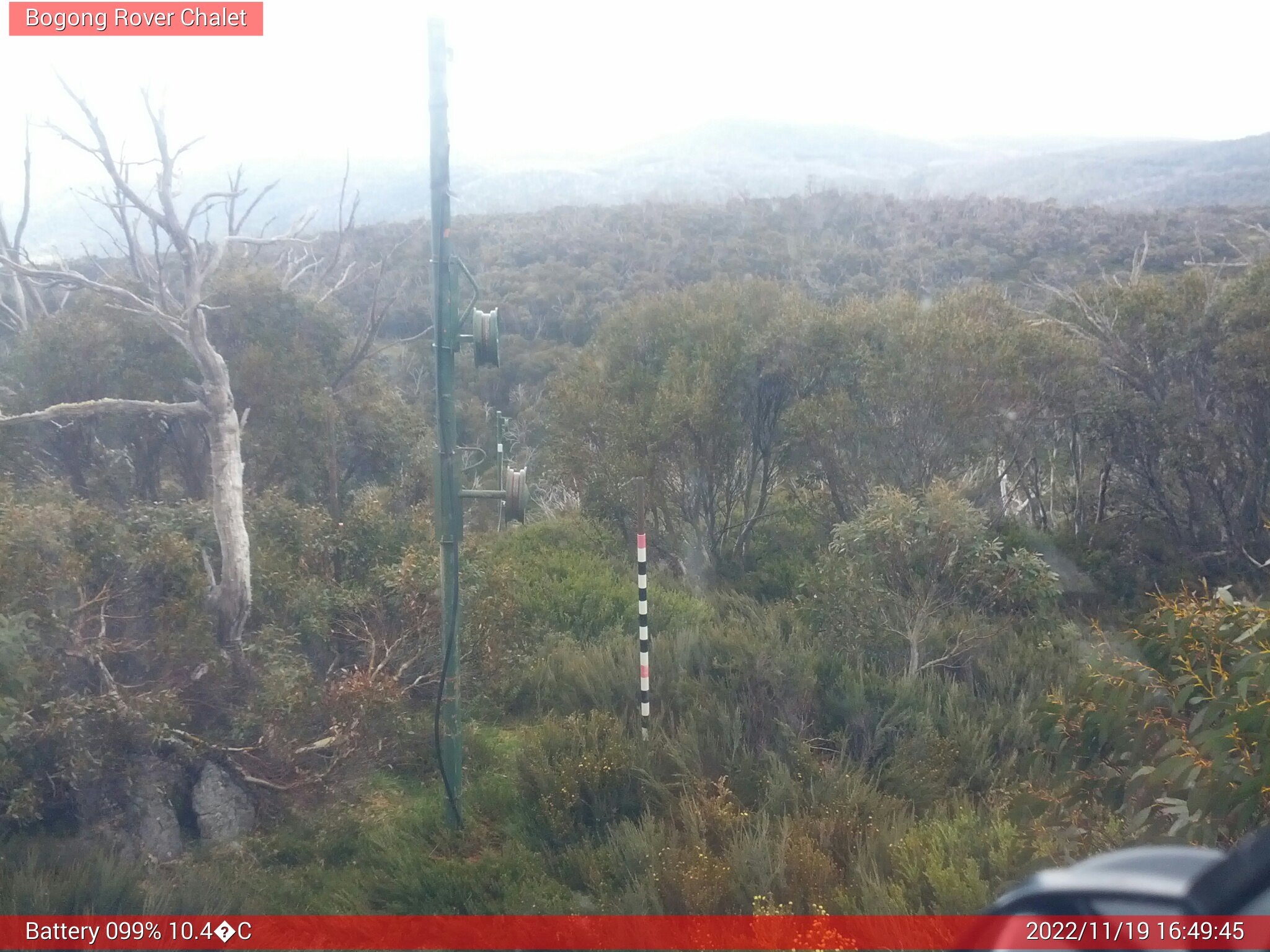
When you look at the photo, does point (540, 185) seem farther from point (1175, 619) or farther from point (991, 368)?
point (1175, 619)

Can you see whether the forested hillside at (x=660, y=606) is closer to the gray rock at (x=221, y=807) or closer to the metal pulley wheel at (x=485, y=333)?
the gray rock at (x=221, y=807)

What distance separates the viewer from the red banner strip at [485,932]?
341 centimetres

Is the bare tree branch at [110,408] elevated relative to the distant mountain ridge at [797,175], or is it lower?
lower

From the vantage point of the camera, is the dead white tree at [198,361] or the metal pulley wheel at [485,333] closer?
the metal pulley wheel at [485,333]

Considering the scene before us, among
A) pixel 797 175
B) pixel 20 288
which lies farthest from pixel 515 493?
pixel 797 175

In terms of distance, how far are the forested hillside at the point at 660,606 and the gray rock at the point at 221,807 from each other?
26mm

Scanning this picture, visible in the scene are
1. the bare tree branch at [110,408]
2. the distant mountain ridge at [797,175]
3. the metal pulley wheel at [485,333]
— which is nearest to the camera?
the metal pulley wheel at [485,333]

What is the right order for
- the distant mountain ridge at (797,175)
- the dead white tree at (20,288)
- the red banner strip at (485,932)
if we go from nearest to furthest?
the red banner strip at (485,932), the dead white tree at (20,288), the distant mountain ridge at (797,175)

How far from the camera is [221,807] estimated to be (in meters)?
5.61

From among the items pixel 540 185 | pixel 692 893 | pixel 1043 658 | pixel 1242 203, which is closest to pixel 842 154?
pixel 540 185

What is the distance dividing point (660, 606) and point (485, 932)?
5262mm

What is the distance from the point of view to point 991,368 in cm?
1032

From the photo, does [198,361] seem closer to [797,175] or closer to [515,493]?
[515,493]

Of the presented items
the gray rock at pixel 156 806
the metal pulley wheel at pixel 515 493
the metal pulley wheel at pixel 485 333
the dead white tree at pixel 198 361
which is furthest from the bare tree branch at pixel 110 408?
the metal pulley wheel at pixel 515 493
